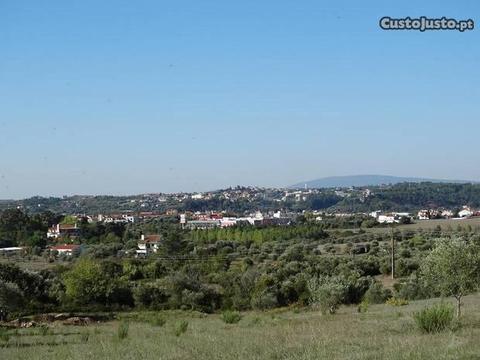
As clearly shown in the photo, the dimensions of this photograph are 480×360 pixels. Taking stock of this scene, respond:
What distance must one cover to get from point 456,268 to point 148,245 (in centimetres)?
7462

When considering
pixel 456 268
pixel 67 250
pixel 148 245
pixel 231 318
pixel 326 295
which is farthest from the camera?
pixel 148 245

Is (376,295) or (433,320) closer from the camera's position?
(433,320)

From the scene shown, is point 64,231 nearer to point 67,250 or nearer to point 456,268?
point 67,250

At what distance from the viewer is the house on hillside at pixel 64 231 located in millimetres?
108312

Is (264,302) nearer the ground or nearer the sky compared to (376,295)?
nearer the ground

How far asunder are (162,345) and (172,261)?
58.1 meters

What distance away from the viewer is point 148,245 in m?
91.5

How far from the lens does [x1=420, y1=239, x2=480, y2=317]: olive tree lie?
64.7ft

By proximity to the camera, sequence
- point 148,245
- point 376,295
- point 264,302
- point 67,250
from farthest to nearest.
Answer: point 148,245 → point 67,250 → point 264,302 → point 376,295

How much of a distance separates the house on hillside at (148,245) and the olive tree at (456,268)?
65041mm

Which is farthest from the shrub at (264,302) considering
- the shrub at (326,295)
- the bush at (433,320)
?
the bush at (433,320)

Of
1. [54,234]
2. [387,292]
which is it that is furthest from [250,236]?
[387,292]

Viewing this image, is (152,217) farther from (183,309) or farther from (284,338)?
(284,338)

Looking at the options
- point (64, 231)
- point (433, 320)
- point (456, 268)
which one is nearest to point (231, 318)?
point (456, 268)
